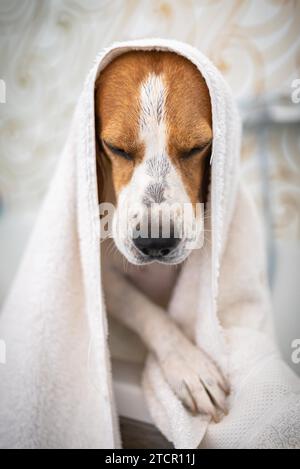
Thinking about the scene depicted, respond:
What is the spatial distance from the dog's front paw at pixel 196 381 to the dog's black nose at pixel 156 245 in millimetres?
174

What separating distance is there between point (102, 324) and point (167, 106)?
0.33m

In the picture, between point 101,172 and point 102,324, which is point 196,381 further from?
point 101,172

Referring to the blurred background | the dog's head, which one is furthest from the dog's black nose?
the blurred background

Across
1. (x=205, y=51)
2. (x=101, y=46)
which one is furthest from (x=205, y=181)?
(x=101, y=46)

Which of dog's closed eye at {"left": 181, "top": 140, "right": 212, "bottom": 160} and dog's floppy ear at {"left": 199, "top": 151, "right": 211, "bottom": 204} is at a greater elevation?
dog's closed eye at {"left": 181, "top": 140, "right": 212, "bottom": 160}

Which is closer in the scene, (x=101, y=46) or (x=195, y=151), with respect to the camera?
(x=195, y=151)

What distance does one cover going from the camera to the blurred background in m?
0.97

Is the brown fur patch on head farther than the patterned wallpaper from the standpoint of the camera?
No

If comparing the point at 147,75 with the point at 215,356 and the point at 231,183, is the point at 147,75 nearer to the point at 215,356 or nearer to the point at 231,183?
the point at 231,183

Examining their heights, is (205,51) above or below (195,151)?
above

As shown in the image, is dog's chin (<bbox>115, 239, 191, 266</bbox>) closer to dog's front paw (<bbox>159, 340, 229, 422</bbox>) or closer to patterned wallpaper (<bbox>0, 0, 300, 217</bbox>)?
dog's front paw (<bbox>159, 340, 229, 422</bbox>)

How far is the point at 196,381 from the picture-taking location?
0.51 m

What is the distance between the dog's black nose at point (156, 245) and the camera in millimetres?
476

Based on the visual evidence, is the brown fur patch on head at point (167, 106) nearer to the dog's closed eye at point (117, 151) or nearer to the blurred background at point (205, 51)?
the dog's closed eye at point (117, 151)
